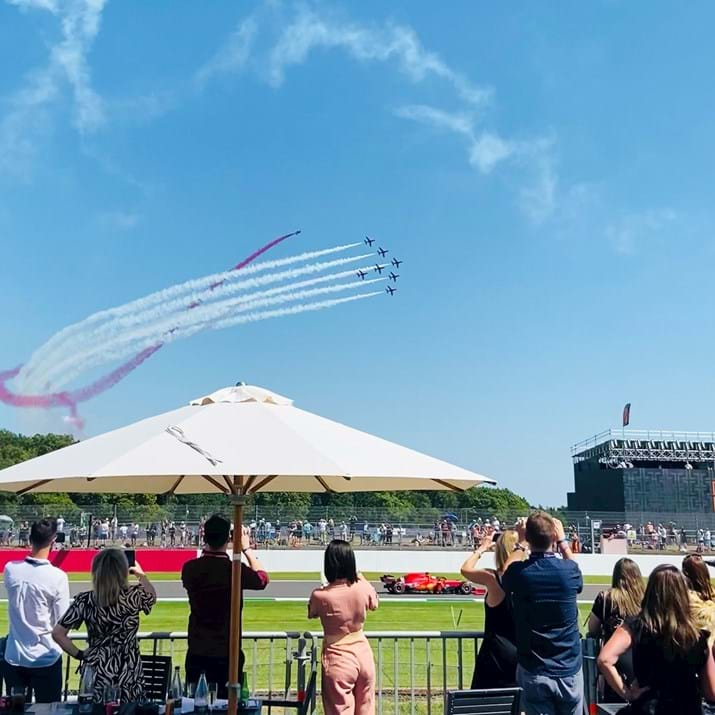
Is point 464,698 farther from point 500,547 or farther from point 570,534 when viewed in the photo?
point 570,534

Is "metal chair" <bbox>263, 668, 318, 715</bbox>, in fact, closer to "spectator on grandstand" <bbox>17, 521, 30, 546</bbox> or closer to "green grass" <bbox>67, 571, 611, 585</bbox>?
"green grass" <bbox>67, 571, 611, 585</bbox>

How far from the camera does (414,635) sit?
271 inches

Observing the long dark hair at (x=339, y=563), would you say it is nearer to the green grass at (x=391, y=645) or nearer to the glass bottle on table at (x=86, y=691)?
the glass bottle on table at (x=86, y=691)

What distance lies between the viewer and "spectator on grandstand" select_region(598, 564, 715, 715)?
363cm

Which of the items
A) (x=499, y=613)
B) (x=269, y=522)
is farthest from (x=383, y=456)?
(x=269, y=522)

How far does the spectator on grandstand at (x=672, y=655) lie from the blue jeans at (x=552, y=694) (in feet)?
2.54

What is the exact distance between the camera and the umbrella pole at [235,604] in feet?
14.9

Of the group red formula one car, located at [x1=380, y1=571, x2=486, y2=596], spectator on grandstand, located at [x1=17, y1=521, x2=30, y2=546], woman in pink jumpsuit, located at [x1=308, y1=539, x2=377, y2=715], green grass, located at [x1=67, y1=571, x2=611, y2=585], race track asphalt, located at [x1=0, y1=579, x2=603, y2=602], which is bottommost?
green grass, located at [x1=67, y1=571, x2=611, y2=585]

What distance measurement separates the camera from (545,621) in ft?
14.5

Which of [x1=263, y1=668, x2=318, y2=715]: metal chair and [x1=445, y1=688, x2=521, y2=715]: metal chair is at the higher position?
[x1=445, y1=688, x2=521, y2=715]: metal chair

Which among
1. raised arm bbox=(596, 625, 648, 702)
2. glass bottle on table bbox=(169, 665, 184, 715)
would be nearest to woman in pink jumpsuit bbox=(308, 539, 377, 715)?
glass bottle on table bbox=(169, 665, 184, 715)

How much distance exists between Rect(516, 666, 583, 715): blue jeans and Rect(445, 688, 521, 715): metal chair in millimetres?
86

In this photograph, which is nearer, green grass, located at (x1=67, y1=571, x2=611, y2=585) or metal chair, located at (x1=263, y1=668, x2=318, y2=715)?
metal chair, located at (x1=263, y1=668, x2=318, y2=715)

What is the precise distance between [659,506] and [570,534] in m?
18.7
